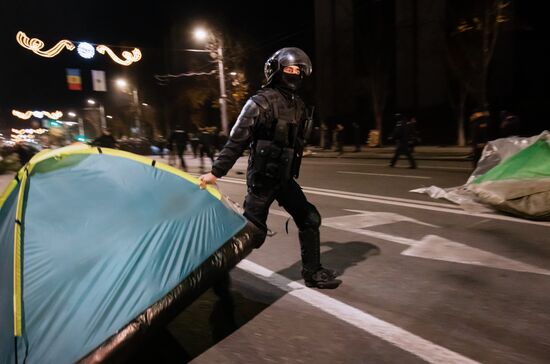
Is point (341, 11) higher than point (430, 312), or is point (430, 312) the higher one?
point (341, 11)


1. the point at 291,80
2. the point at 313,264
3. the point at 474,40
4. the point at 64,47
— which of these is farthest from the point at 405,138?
the point at 64,47

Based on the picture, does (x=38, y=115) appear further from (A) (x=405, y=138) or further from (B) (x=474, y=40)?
(A) (x=405, y=138)

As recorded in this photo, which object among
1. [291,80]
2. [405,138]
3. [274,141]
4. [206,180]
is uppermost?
[291,80]

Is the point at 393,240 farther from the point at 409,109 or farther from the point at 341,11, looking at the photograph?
the point at 341,11

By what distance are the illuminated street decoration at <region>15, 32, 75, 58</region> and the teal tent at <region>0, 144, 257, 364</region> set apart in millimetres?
13851

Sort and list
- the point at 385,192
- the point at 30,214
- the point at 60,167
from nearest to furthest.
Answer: the point at 30,214, the point at 60,167, the point at 385,192

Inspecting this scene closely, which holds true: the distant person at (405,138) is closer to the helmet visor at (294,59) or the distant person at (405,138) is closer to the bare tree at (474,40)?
the bare tree at (474,40)

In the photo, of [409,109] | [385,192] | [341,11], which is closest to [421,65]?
[409,109]

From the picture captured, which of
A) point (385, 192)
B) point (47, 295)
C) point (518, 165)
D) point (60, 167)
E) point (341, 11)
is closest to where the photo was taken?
point (47, 295)

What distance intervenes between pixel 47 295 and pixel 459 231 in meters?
4.59

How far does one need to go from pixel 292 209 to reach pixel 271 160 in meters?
0.49

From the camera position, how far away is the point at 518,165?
6.57m

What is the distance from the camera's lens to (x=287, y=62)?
339 cm

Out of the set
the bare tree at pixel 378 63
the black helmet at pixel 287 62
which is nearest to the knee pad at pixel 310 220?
the black helmet at pixel 287 62
